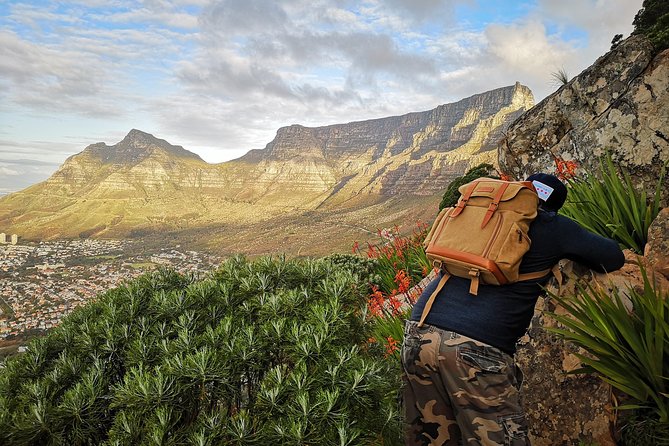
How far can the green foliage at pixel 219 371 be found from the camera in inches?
97.3

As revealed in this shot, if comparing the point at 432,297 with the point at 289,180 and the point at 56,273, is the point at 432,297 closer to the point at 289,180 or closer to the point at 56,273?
the point at 56,273

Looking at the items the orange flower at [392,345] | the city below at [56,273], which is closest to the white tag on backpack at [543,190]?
the orange flower at [392,345]

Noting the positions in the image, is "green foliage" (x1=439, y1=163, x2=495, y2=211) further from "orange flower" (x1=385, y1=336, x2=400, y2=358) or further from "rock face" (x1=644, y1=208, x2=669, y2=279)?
"rock face" (x1=644, y1=208, x2=669, y2=279)

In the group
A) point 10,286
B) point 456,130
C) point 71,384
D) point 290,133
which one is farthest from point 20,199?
point 71,384

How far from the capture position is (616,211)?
420 centimetres

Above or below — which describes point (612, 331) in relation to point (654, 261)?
below

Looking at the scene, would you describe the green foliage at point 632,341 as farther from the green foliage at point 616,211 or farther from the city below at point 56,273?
the city below at point 56,273

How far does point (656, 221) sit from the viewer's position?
320cm

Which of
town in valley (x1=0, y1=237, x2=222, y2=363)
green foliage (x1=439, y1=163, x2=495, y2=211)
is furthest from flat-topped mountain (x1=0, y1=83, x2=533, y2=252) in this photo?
green foliage (x1=439, y1=163, x2=495, y2=211)

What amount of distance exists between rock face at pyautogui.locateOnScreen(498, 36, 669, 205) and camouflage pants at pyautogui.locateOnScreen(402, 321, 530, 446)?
3572 mm

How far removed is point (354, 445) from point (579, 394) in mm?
1730

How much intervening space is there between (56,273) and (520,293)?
82.9 m

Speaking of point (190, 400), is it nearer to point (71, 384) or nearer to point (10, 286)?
point (71, 384)

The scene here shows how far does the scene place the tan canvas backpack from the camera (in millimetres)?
2277
